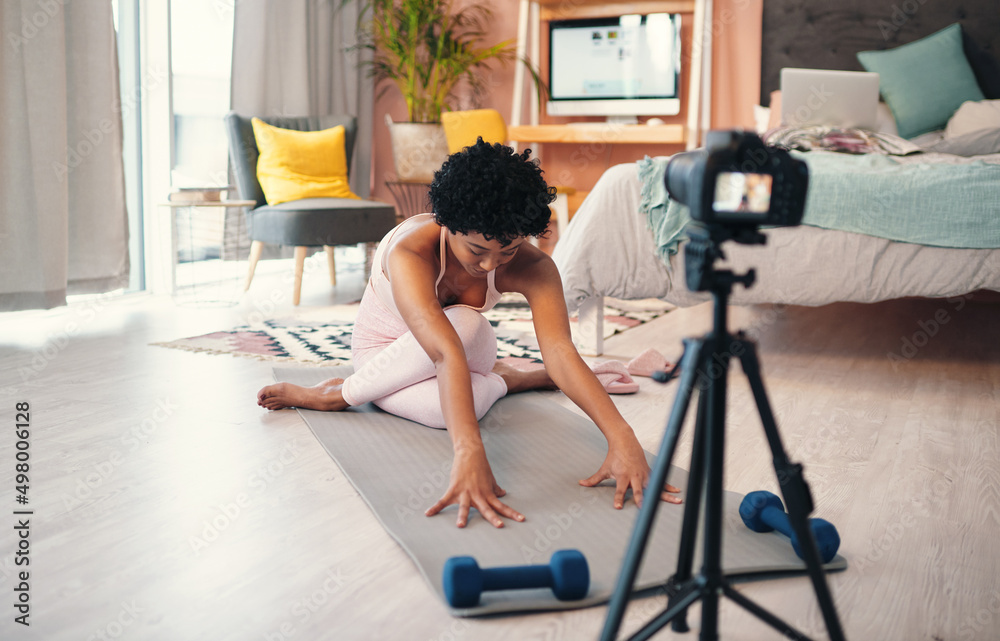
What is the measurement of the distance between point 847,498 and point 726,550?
1.21 feet

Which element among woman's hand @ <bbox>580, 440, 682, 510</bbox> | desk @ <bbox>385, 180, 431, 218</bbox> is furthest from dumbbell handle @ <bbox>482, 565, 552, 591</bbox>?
desk @ <bbox>385, 180, 431, 218</bbox>

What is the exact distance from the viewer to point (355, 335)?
1.98m

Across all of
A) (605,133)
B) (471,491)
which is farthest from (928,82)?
(471,491)

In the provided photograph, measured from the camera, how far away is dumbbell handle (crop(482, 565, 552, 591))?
102 centimetres

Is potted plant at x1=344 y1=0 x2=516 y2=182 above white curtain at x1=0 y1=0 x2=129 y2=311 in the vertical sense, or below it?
above

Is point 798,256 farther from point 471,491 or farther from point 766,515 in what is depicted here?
point 471,491

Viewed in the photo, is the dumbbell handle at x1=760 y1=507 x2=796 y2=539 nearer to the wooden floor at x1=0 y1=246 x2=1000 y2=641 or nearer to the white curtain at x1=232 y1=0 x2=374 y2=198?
the wooden floor at x1=0 y1=246 x2=1000 y2=641

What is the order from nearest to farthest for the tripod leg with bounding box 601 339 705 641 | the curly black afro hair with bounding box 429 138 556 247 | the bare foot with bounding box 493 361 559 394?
the tripod leg with bounding box 601 339 705 641
the curly black afro hair with bounding box 429 138 556 247
the bare foot with bounding box 493 361 559 394

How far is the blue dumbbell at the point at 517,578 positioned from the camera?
100 centimetres

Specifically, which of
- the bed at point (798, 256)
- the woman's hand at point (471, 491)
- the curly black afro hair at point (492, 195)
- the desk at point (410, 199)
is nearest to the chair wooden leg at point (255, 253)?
the desk at point (410, 199)

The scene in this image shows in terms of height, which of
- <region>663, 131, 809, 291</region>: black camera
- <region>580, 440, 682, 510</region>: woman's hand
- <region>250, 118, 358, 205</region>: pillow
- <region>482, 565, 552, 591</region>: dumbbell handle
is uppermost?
<region>250, 118, 358, 205</region>: pillow

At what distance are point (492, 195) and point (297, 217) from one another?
84.6 inches

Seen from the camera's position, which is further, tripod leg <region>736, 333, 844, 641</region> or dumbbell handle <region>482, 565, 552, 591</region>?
dumbbell handle <region>482, 565, 552, 591</region>

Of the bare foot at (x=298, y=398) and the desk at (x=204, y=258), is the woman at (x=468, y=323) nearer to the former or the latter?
the bare foot at (x=298, y=398)
